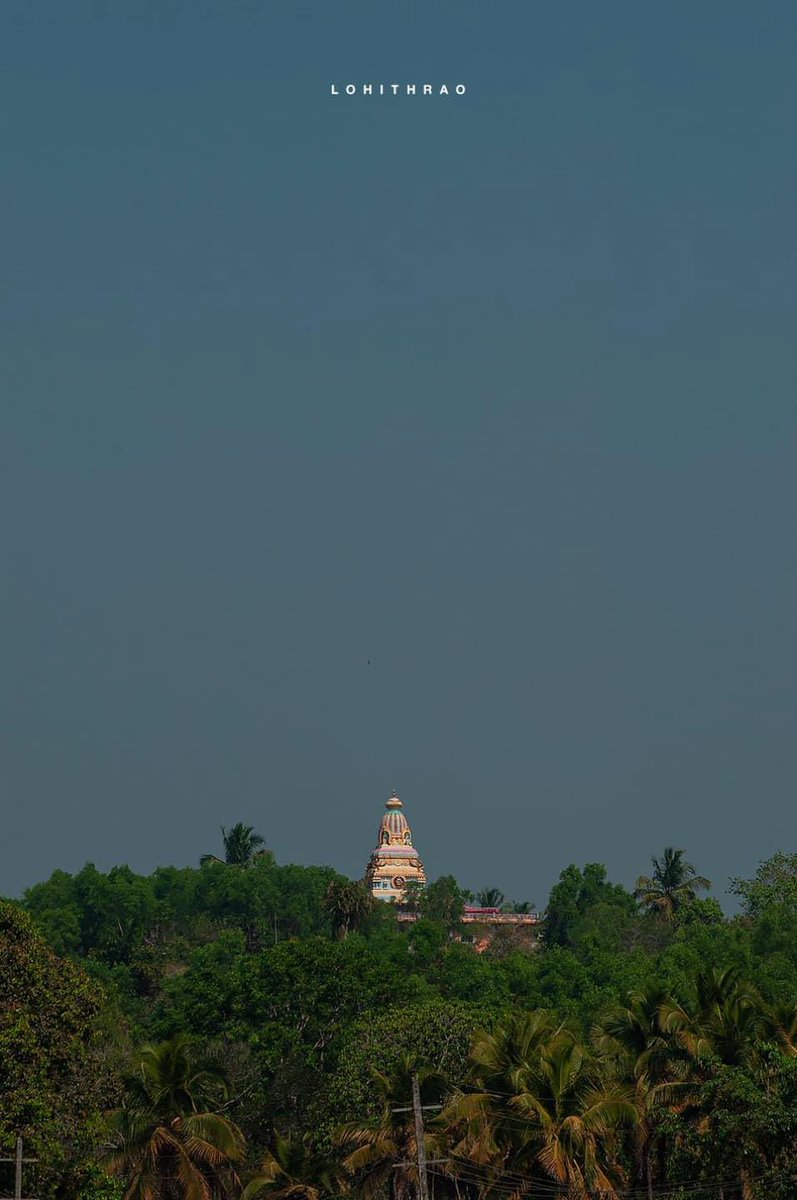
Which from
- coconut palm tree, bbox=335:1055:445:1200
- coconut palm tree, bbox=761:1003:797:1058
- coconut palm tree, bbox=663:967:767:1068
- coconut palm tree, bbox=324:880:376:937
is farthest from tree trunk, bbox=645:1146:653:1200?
coconut palm tree, bbox=324:880:376:937

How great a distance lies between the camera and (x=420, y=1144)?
165ft

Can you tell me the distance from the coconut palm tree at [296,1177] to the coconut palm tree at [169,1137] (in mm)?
1736

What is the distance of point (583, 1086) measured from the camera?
Result: 50.6 m

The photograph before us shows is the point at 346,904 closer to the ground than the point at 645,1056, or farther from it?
farther from it

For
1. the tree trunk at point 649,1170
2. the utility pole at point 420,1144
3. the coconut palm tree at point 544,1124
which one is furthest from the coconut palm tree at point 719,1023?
the utility pole at point 420,1144

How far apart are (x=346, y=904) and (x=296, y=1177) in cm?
7924

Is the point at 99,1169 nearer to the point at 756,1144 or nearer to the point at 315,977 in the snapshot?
the point at 756,1144

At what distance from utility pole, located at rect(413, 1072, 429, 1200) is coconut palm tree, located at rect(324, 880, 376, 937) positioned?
8529 cm

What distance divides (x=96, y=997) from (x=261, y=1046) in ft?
71.3

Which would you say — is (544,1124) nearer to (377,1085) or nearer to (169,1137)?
(377,1085)

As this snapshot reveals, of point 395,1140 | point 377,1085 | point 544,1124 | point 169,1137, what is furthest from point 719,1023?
point 169,1137

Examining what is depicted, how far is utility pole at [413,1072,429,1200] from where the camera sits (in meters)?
49.8

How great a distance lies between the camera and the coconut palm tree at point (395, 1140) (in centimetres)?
5359

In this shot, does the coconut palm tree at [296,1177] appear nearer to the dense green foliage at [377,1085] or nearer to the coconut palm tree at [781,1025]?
the dense green foliage at [377,1085]
